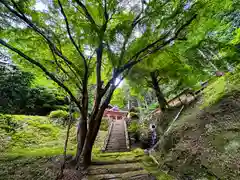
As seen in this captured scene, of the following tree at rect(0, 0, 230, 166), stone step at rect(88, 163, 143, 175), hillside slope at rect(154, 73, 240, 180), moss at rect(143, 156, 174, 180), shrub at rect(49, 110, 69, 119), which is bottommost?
moss at rect(143, 156, 174, 180)

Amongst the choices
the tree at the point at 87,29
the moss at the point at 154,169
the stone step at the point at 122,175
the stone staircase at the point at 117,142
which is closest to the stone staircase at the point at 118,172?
the stone step at the point at 122,175

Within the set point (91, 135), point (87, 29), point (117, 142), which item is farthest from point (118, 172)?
point (87, 29)

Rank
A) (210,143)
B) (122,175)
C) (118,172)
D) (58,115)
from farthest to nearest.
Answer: (58,115) < (118,172) < (122,175) < (210,143)

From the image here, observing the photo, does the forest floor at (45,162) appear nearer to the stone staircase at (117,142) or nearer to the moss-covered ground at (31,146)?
the moss-covered ground at (31,146)

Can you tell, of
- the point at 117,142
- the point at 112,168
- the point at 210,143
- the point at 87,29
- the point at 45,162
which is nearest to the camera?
the point at 210,143

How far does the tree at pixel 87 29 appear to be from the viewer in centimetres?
401

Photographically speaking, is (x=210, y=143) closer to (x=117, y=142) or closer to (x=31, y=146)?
(x=117, y=142)

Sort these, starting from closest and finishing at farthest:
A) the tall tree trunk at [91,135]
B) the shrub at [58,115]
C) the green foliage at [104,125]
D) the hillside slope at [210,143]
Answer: the hillside slope at [210,143], the tall tree trunk at [91,135], the shrub at [58,115], the green foliage at [104,125]

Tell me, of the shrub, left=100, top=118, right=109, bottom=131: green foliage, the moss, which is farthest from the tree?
left=100, top=118, right=109, bottom=131: green foliage

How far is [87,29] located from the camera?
3986mm

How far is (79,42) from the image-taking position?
15.6 ft

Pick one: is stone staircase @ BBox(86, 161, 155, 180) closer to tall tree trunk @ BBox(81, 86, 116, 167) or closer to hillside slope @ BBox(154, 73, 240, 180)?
tall tree trunk @ BBox(81, 86, 116, 167)

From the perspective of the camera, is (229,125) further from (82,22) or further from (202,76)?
(82,22)

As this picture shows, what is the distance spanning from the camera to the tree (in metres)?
4.01
